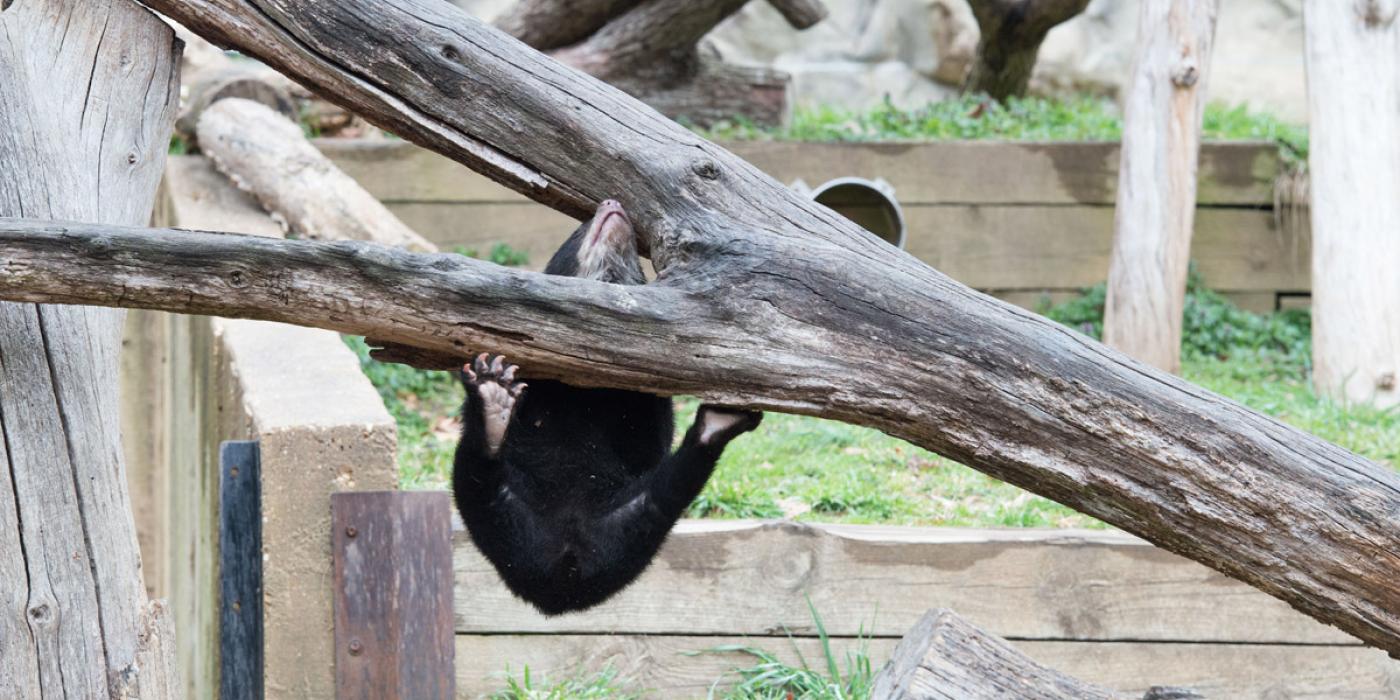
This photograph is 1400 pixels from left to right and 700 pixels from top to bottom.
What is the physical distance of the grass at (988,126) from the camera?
337 inches

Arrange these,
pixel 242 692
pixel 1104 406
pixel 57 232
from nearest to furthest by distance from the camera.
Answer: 1. pixel 57 232
2. pixel 1104 406
3. pixel 242 692

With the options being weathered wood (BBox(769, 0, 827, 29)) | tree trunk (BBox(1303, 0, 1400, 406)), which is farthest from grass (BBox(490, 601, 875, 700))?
weathered wood (BBox(769, 0, 827, 29))

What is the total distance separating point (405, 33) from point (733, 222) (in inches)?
30.6

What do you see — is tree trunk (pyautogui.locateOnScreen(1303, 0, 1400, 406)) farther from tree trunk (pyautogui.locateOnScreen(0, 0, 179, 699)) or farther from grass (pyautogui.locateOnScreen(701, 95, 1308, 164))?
tree trunk (pyautogui.locateOnScreen(0, 0, 179, 699))

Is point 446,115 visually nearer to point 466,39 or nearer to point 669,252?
point 466,39

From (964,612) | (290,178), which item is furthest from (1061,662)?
(290,178)

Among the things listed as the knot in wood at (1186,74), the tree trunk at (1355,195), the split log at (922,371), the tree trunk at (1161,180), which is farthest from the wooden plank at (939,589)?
the knot in wood at (1186,74)

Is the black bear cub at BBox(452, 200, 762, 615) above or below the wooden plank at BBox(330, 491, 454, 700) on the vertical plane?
above

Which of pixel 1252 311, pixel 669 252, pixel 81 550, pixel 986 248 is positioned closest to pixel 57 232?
pixel 81 550

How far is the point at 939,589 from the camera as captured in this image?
4.59 m

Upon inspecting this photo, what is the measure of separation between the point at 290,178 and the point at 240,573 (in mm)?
3547

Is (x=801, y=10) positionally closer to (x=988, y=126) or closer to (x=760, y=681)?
(x=988, y=126)

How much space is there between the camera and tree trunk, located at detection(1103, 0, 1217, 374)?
A: 694cm

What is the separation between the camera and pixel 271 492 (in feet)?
13.3
